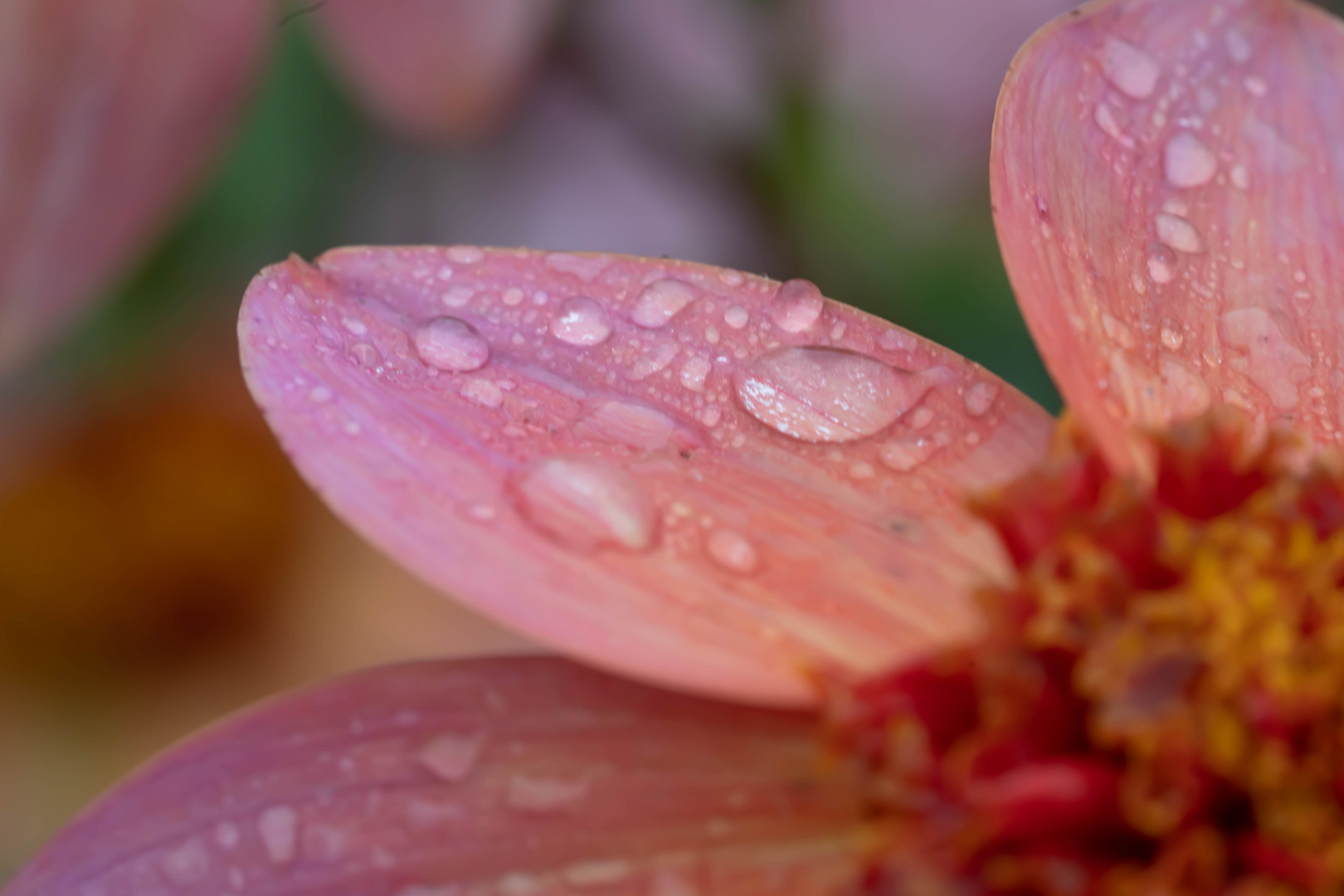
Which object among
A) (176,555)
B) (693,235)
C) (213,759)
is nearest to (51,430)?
(176,555)

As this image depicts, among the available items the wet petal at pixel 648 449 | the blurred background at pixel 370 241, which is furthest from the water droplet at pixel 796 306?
the blurred background at pixel 370 241

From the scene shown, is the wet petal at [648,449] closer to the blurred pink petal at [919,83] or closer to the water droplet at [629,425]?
the water droplet at [629,425]

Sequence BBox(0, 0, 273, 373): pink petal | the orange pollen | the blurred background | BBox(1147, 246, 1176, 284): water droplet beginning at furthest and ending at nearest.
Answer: the blurred background < BBox(0, 0, 273, 373): pink petal < BBox(1147, 246, 1176, 284): water droplet < the orange pollen

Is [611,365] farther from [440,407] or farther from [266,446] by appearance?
[266,446]

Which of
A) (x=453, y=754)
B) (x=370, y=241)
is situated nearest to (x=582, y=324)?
(x=453, y=754)

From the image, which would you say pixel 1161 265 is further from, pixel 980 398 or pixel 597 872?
pixel 597 872

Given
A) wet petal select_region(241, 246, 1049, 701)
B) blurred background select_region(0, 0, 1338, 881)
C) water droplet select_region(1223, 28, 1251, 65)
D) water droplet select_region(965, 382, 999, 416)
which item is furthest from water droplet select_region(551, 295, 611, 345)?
blurred background select_region(0, 0, 1338, 881)

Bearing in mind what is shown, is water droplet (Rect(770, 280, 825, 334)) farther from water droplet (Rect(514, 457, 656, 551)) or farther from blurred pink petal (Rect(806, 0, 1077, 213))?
blurred pink petal (Rect(806, 0, 1077, 213))
